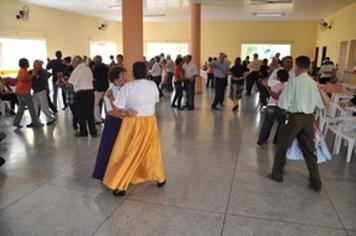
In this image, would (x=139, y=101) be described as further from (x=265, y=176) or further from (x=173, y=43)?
(x=173, y=43)

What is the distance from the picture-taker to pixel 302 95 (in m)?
3.39

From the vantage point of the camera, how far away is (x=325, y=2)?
1036cm

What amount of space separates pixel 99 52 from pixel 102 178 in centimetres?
1330

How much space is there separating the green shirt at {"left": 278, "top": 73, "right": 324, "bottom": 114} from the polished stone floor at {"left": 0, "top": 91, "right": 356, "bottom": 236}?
0.98 m

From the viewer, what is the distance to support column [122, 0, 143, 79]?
189 inches

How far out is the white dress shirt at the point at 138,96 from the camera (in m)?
3.09

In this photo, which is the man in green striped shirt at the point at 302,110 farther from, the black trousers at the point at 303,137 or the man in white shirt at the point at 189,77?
the man in white shirt at the point at 189,77

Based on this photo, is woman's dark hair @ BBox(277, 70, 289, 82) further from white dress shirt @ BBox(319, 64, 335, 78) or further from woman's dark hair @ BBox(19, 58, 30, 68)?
white dress shirt @ BBox(319, 64, 335, 78)

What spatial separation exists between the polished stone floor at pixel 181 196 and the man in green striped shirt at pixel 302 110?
0.42 m

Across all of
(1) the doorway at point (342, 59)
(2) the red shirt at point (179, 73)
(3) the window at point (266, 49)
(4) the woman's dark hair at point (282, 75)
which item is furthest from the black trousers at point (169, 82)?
(4) the woman's dark hair at point (282, 75)

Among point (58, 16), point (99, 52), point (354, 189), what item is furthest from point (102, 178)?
point (99, 52)

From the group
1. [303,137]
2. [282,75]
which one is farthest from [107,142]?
[282,75]

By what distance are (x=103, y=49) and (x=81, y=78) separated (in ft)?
37.2

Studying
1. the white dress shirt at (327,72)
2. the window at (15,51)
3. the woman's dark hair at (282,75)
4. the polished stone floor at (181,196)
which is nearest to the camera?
the polished stone floor at (181,196)
